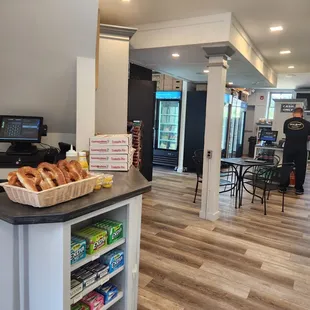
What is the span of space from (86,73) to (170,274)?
193 cm

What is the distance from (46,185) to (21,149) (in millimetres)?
1522

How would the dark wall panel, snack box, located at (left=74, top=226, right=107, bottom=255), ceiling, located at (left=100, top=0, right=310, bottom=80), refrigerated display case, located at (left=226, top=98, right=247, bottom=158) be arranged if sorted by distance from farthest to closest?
1. refrigerated display case, located at (left=226, top=98, right=247, bottom=158)
2. the dark wall panel
3. ceiling, located at (left=100, top=0, right=310, bottom=80)
4. snack box, located at (left=74, top=226, right=107, bottom=255)

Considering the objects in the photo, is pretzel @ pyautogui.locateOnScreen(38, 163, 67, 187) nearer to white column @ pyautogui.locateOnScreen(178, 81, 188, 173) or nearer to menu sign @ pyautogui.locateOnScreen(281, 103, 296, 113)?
white column @ pyautogui.locateOnScreen(178, 81, 188, 173)

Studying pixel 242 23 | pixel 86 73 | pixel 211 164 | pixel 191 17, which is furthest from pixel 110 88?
pixel 242 23

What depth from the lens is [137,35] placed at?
393cm

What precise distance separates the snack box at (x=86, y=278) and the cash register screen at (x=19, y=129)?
1.49 m

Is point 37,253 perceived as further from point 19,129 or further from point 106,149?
point 19,129

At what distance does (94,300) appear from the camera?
160cm

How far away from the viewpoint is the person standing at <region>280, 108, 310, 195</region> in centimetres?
554

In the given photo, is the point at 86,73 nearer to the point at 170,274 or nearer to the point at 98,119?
the point at 98,119

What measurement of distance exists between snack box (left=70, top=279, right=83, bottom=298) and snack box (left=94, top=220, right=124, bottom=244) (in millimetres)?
269

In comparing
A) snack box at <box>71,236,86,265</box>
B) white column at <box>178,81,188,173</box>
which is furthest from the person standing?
snack box at <box>71,236,86,265</box>

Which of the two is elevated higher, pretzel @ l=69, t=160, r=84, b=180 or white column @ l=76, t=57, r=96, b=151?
white column @ l=76, t=57, r=96, b=151

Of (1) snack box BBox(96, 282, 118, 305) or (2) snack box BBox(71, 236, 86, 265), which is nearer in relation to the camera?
(2) snack box BBox(71, 236, 86, 265)
